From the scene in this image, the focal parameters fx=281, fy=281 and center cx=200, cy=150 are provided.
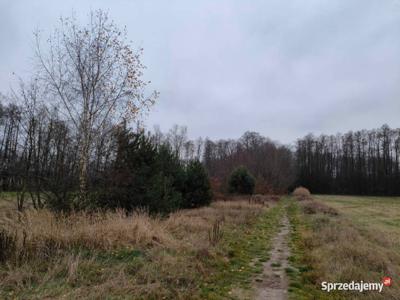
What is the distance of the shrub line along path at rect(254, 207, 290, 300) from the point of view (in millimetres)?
4730

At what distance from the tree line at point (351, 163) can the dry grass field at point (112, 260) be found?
67.6 meters

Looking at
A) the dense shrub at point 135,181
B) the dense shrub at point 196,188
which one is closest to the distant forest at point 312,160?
the dense shrub at point 196,188

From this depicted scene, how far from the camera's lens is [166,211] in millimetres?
12773

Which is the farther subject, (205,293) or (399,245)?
(399,245)

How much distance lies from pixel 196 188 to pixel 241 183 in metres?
13.9

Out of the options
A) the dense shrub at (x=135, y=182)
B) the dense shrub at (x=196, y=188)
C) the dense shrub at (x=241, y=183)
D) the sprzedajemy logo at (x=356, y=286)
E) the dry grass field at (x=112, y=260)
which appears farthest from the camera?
the dense shrub at (x=241, y=183)

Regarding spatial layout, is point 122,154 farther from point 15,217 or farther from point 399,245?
point 399,245

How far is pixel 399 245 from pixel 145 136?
10787 millimetres

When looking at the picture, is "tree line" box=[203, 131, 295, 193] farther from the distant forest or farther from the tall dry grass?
the tall dry grass

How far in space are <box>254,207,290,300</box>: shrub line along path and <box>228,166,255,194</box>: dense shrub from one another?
2463 cm

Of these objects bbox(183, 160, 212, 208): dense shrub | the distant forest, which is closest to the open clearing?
bbox(183, 160, 212, 208): dense shrub

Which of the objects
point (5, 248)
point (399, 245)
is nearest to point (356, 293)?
point (399, 245)

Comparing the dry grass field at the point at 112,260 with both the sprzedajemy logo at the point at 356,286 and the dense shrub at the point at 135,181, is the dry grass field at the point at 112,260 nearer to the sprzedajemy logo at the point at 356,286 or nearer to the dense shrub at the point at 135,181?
the sprzedajemy logo at the point at 356,286

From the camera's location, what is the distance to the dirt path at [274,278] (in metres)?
4.73
